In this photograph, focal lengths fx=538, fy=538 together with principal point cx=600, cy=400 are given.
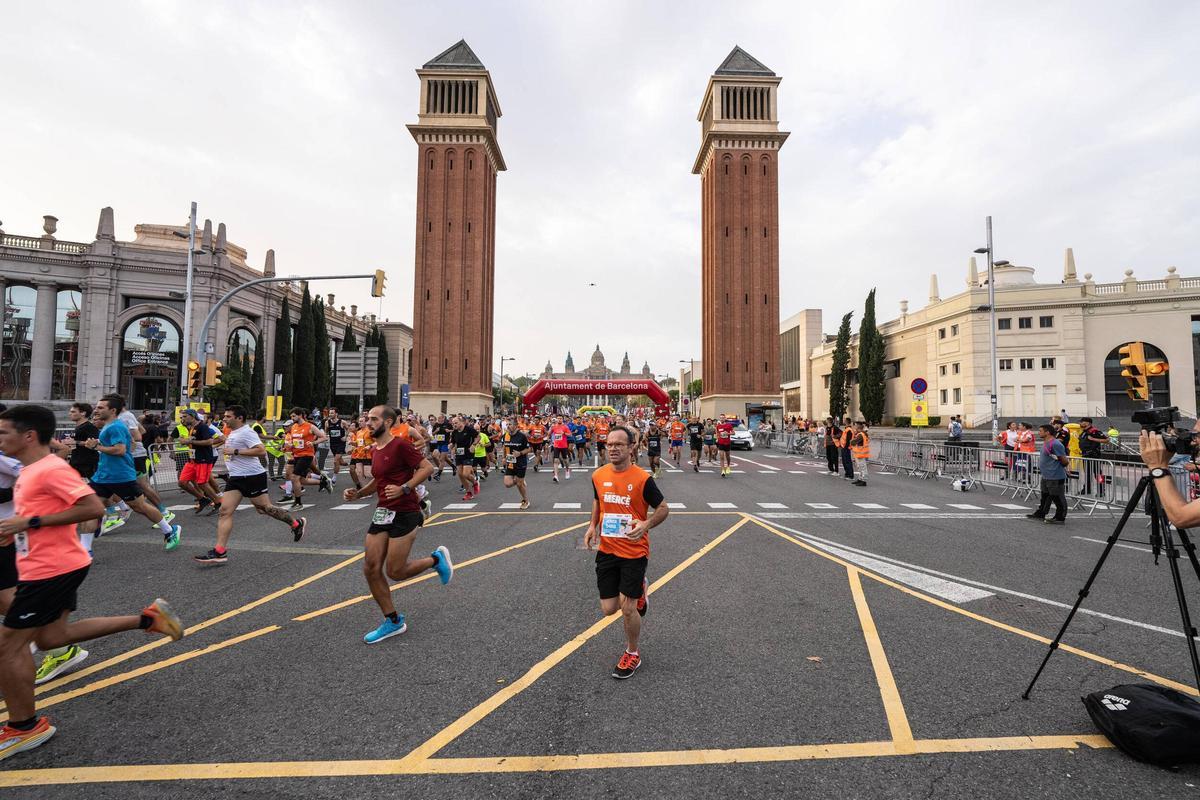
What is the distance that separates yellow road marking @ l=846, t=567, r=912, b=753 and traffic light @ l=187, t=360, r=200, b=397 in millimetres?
18955

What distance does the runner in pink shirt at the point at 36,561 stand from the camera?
116 inches

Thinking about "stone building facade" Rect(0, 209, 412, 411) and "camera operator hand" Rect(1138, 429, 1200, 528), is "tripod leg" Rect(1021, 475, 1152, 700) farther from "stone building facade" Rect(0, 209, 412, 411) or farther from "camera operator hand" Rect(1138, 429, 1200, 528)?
"stone building facade" Rect(0, 209, 412, 411)

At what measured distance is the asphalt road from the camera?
272 cm

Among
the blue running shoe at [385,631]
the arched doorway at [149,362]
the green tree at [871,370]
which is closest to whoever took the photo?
the blue running shoe at [385,631]

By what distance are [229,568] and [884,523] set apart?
1022 centimetres

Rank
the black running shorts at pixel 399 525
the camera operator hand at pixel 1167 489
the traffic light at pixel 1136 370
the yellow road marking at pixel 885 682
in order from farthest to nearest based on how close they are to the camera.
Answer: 1. the traffic light at pixel 1136 370
2. the black running shorts at pixel 399 525
3. the yellow road marking at pixel 885 682
4. the camera operator hand at pixel 1167 489

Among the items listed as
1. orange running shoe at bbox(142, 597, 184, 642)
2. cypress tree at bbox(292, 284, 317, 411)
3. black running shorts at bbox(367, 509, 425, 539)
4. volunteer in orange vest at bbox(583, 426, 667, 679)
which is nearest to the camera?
orange running shoe at bbox(142, 597, 184, 642)

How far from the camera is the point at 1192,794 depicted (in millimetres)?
2588

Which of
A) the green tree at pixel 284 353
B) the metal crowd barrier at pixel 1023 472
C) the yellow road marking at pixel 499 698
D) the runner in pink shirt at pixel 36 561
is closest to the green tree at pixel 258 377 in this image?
the green tree at pixel 284 353

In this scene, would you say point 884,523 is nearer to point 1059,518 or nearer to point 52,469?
point 1059,518

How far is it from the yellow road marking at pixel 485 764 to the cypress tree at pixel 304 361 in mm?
56388

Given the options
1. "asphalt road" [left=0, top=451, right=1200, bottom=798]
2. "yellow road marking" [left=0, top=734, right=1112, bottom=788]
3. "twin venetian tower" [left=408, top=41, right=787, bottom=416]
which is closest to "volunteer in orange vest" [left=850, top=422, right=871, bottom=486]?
"asphalt road" [left=0, top=451, right=1200, bottom=798]

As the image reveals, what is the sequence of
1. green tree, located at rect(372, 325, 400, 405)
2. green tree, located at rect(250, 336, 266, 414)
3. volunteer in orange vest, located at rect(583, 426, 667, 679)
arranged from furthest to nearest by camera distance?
green tree, located at rect(372, 325, 400, 405) < green tree, located at rect(250, 336, 266, 414) < volunteer in orange vest, located at rect(583, 426, 667, 679)

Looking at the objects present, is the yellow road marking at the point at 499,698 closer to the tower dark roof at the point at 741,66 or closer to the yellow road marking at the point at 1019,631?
the yellow road marking at the point at 1019,631
